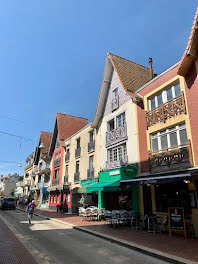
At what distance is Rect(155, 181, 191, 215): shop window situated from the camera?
1007 centimetres

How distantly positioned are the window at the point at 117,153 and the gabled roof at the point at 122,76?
3.87 meters

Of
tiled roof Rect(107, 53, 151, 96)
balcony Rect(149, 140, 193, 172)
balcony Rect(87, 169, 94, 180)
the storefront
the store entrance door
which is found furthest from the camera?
balcony Rect(87, 169, 94, 180)

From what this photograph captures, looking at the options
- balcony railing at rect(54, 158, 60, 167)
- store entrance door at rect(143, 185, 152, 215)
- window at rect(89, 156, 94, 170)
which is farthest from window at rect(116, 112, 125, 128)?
balcony railing at rect(54, 158, 60, 167)

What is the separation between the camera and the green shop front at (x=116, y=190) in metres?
12.9

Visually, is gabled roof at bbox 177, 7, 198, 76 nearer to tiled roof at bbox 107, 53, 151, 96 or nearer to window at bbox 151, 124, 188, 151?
window at bbox 151, 124, 188, 151

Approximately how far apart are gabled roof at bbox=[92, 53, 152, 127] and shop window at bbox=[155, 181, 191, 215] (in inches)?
289

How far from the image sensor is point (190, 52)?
33.0 ft

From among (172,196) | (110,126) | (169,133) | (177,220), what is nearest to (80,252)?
(177,220)

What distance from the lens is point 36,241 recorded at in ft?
27.6

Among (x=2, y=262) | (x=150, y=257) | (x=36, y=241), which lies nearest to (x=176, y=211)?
(x=150, y=257)

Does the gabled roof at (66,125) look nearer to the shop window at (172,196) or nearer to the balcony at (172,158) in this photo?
the balcony at (172,158)

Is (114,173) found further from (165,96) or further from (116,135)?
(165,96)

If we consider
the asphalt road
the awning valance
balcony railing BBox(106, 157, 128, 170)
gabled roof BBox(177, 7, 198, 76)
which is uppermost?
gabled roof BBox(177, 7, 198, 76)

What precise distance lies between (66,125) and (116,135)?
13.7m
